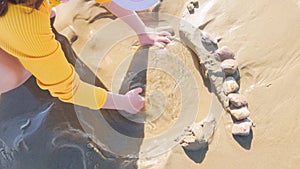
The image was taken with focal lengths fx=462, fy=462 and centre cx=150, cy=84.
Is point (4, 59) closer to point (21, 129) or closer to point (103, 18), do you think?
point (21, 129)

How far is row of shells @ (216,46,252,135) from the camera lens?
225cm

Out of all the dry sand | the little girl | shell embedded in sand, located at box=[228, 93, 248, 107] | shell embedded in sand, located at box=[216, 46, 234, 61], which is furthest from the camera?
shell embedded in sand, located at box=[216, 46, 234, 61]

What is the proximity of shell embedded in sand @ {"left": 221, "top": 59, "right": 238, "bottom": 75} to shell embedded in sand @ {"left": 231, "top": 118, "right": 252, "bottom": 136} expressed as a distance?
0.89 ft

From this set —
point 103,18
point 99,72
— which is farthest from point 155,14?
point 99,72

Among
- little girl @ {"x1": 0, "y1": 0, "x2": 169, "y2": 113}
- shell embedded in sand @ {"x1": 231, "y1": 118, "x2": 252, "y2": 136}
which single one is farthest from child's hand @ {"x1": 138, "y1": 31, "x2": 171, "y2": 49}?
shell embedded in sand @ {"x1": 231, "y1": 118, "x2": 252, "y2": 136}

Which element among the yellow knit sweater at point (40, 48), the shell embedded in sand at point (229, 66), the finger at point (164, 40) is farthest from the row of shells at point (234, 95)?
the yellow knit sweater at point (40, 48)

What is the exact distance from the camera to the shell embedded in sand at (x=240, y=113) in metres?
2.27

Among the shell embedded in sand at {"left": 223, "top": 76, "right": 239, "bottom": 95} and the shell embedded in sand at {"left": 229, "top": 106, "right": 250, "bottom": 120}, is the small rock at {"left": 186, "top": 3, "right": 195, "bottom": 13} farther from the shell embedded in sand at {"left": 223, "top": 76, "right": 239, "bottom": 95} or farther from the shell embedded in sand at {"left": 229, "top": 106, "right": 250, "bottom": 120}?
the shell embedded in sand at {"left": 229, "top": 106, "right": 250, "bottom": 120}

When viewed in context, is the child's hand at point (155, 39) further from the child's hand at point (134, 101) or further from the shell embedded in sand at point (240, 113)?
the shell embedded in sand at point (240, 113)

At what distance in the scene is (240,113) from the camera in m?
2.27

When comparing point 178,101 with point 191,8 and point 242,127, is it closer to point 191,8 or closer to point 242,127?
point 242,127

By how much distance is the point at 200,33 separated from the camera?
2520 millimetres

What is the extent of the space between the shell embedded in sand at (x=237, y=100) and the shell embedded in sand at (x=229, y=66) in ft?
0.42

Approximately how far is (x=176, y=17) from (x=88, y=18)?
1.75 feet
